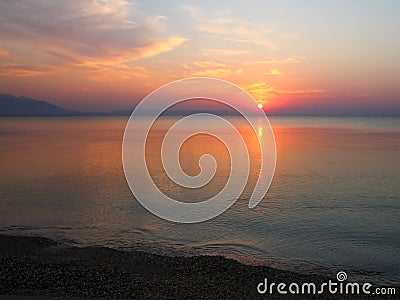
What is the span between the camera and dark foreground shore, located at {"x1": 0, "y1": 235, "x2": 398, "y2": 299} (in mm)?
5953

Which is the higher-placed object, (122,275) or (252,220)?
(122,275)

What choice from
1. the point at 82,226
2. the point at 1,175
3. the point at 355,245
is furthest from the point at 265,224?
the point at 1,175

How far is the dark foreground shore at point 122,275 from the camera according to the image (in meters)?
5.95

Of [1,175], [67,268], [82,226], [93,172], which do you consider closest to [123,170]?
[93,172]

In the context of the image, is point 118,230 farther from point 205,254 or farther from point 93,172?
point 93,172

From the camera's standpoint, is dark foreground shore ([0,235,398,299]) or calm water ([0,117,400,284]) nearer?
dark foreground shore ([0,235,398,299])

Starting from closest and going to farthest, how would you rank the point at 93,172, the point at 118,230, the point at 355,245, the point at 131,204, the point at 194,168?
1. the point at 355,245
2. the point at 118,230
3. the point at 131,204
4. the point at 93,172
5. the point at 194,168

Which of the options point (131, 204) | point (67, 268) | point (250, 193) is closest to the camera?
point (67, 268)

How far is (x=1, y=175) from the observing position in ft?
66.9

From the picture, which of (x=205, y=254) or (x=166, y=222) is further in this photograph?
(x=166, y=222)

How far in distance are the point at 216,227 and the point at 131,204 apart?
3.96 m

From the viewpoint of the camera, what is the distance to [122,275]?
6953mm

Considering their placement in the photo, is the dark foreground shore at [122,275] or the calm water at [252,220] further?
the calm water at [252,220]

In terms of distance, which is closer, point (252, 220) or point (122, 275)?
point (122, 275)
